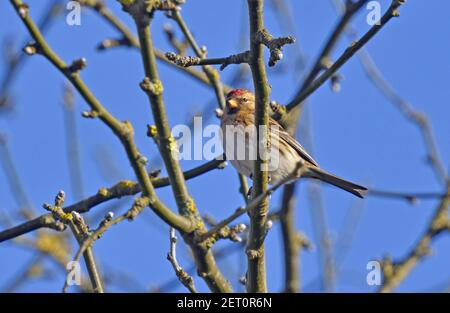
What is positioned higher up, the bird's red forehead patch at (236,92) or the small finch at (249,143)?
the bird's red forehead patch at (236,92)

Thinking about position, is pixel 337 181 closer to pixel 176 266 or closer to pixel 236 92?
pixel 236 92

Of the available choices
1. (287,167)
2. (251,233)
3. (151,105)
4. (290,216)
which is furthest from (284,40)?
(290,216)

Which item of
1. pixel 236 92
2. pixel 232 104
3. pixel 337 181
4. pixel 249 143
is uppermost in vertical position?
pixel 236 92

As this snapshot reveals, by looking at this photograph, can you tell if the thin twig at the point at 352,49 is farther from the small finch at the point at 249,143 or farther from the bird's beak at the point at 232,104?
the bird's beak at the point at 232,104

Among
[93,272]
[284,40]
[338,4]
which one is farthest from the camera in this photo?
[338,4]

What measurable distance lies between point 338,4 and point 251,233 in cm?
330

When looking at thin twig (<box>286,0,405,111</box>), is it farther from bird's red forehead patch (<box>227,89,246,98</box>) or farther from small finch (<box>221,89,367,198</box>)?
bird's red forehead patch (<box>227,89,246,98</box>)

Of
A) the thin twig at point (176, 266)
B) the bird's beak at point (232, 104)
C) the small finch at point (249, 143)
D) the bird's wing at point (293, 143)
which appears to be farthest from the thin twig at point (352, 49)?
the thin twig at point (176, 266)

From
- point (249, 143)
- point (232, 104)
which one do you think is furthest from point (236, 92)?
point (249, 143)

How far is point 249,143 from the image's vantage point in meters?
5.84

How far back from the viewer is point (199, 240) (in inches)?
185

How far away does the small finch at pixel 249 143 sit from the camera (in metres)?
5.97

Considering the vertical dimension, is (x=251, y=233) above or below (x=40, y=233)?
below
